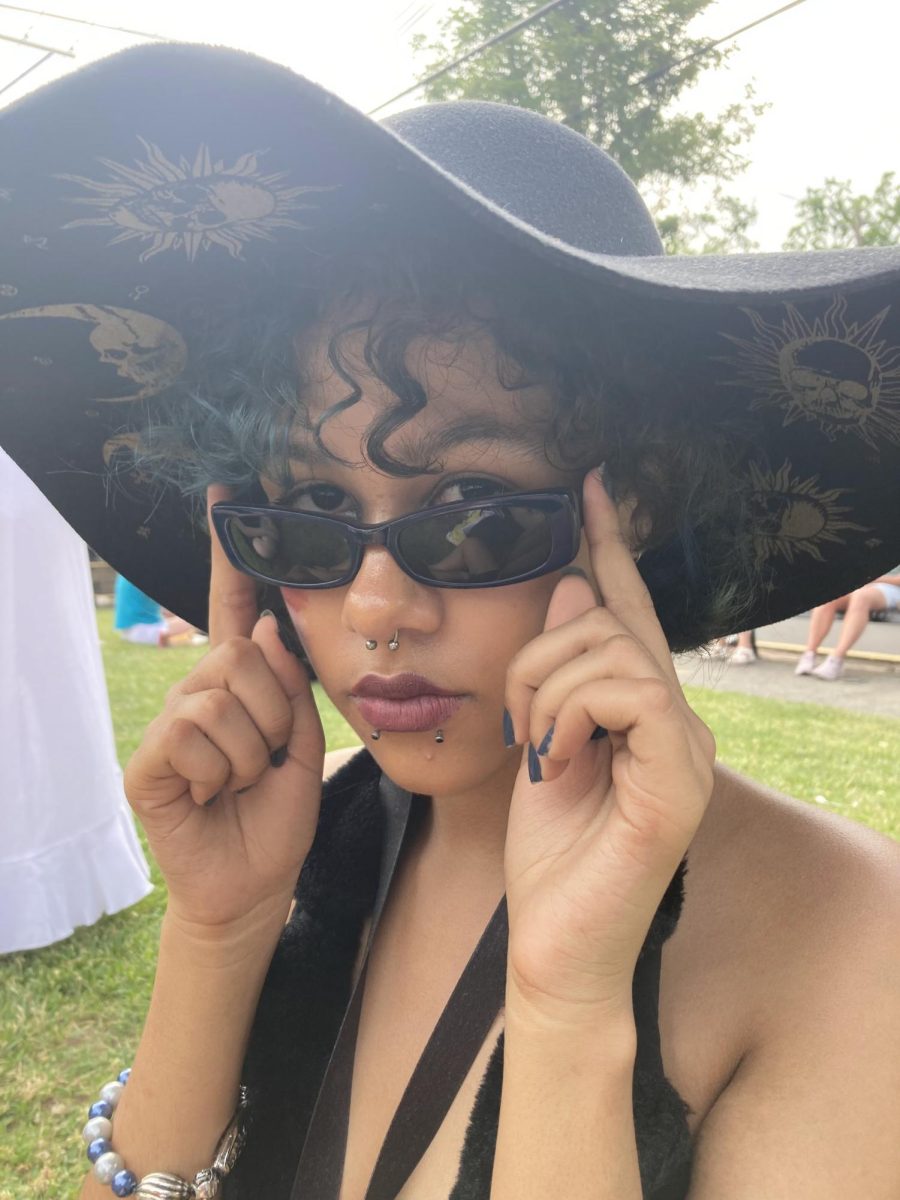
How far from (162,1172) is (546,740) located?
0.93 meters

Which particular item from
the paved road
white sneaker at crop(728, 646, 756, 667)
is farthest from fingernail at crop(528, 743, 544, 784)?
white sneaker at crop(728, 646, 756, 667)

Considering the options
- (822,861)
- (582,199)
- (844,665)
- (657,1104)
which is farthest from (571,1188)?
(844,665)

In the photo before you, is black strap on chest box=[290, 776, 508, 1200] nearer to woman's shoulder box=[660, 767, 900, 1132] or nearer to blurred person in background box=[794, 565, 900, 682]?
woman's shoulder box=[660, 767, 900, 1132]

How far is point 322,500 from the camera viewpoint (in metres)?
1.27

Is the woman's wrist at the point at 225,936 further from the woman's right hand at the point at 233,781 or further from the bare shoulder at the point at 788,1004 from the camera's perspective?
the bare shoulder at the point at 788,1004

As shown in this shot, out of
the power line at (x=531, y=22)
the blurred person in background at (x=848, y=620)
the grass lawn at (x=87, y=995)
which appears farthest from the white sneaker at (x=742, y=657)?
the power line at (x=531, y=22)

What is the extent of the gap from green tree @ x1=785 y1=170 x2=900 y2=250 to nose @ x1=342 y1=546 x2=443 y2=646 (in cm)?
2171

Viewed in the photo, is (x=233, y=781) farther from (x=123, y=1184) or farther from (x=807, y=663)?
(x=807, y=663)

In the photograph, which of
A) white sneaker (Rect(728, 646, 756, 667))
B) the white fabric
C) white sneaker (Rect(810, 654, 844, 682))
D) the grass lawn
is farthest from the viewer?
white sneaker (Rect(728, 646, 756, 667))

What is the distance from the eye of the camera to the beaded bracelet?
1.33m

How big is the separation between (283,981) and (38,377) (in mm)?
1080

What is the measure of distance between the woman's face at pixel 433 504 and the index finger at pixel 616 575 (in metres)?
0.05

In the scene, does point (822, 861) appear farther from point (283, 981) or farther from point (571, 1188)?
point (283, 981)

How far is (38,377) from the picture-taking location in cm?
152
